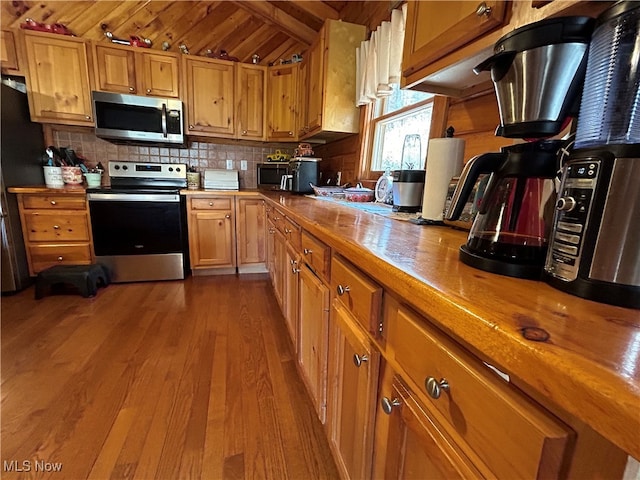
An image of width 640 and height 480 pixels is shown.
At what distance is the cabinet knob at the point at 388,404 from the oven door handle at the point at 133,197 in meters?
2.77

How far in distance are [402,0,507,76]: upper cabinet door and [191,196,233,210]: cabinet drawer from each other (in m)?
2.29

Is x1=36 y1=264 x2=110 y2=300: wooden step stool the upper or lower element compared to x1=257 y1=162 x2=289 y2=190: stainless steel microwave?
lower

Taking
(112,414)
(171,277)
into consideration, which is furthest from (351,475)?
(171,277)

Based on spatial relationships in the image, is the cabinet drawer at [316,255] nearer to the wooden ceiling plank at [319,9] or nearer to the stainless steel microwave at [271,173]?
the stainless steel microwave at [271,173]

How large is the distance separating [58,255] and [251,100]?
240cm

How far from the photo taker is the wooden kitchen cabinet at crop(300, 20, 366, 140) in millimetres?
2412

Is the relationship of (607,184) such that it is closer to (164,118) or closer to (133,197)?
(133,197)

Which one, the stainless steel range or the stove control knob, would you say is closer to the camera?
the stove control knob

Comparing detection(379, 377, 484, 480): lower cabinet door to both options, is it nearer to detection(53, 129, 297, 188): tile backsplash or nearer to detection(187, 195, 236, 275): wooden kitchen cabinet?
detection(187, 195, 236, 275): wooden kitchen cabinet

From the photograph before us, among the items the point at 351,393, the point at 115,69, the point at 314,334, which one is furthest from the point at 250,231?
the point at 351,393

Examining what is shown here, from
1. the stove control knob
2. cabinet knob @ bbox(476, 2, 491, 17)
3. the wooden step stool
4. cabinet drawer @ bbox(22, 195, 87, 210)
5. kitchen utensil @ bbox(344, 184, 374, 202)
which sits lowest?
the wooden step stool

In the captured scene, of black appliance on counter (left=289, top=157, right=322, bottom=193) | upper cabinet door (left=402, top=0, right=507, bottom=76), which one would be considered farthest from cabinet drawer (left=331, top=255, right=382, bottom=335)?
black appliance on counter (left=289, top=157, right=322, bottom=193)

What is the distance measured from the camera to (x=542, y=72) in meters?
0.49

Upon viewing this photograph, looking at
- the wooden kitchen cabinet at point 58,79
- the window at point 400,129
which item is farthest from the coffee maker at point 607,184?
the wooden kitchen cabinet at point 58,79
